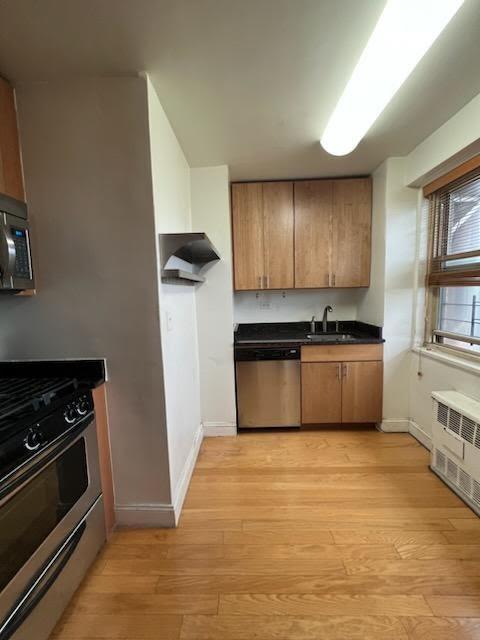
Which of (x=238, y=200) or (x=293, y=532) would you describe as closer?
(x=293, y=532)

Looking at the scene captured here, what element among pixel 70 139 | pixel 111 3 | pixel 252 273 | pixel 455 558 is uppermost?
pixel 111 3

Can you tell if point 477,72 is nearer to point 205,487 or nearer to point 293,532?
point 293,532

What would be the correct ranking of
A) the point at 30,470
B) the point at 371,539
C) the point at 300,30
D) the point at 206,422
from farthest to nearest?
1. the point at 206,422
2. the point at 371,539
3. the point at 300,30
4. the point at 30,470

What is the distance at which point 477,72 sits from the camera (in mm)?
1445

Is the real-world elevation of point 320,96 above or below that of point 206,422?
above

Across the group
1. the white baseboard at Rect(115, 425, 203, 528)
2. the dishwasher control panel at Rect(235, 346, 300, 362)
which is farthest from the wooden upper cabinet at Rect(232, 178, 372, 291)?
the white baseboard at Rect(115, 425, 203, 528)

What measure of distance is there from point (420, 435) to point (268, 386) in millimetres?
1399

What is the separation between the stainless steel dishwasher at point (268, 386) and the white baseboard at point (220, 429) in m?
0.09

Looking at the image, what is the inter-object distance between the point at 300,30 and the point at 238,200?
1.51m

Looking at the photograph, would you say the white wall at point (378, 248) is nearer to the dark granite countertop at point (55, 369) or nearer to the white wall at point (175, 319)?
the white wall at point (175, 319)

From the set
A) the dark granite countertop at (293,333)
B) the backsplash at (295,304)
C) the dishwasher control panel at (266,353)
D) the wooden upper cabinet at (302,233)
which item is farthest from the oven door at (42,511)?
the backsplash at (295,304)

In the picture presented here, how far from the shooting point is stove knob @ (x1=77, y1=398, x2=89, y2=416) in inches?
51.6

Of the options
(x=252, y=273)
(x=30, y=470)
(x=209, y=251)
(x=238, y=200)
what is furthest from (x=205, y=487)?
(x=238, y=200)

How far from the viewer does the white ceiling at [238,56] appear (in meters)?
1.09
